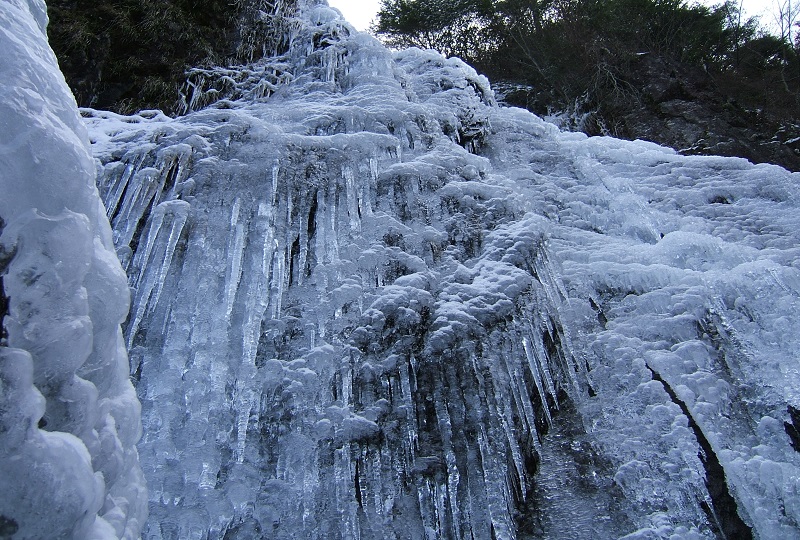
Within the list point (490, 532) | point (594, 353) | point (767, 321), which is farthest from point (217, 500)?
point (767, 321)

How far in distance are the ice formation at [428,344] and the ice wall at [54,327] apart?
1357 mm

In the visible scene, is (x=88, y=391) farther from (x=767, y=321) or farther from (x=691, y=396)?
(x=767, y=321)

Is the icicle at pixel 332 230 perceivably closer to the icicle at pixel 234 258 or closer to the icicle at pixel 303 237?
the icicle at pixel 303 237

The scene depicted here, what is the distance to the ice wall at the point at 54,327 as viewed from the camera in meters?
1.36

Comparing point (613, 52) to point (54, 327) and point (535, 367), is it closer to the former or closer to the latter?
point (535, 367)

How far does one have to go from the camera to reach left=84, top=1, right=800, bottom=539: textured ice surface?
3.06 m

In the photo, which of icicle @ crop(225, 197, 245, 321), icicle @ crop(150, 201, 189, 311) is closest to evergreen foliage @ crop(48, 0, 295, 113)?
icicle @ crop(150, 201, 189, 311)

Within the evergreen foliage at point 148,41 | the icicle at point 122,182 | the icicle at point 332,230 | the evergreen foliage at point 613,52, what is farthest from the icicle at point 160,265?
the evergreen foliage at point 613,52

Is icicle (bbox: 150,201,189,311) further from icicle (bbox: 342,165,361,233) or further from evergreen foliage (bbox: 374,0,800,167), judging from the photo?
evergreen foliage (bbox: 374,0,800,167)

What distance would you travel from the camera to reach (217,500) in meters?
3.02

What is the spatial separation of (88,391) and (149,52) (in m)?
4.88

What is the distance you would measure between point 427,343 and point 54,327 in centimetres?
223

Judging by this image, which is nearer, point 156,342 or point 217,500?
point 217,500

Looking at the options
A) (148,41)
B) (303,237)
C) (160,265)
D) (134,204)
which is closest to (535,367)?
(303,237)
